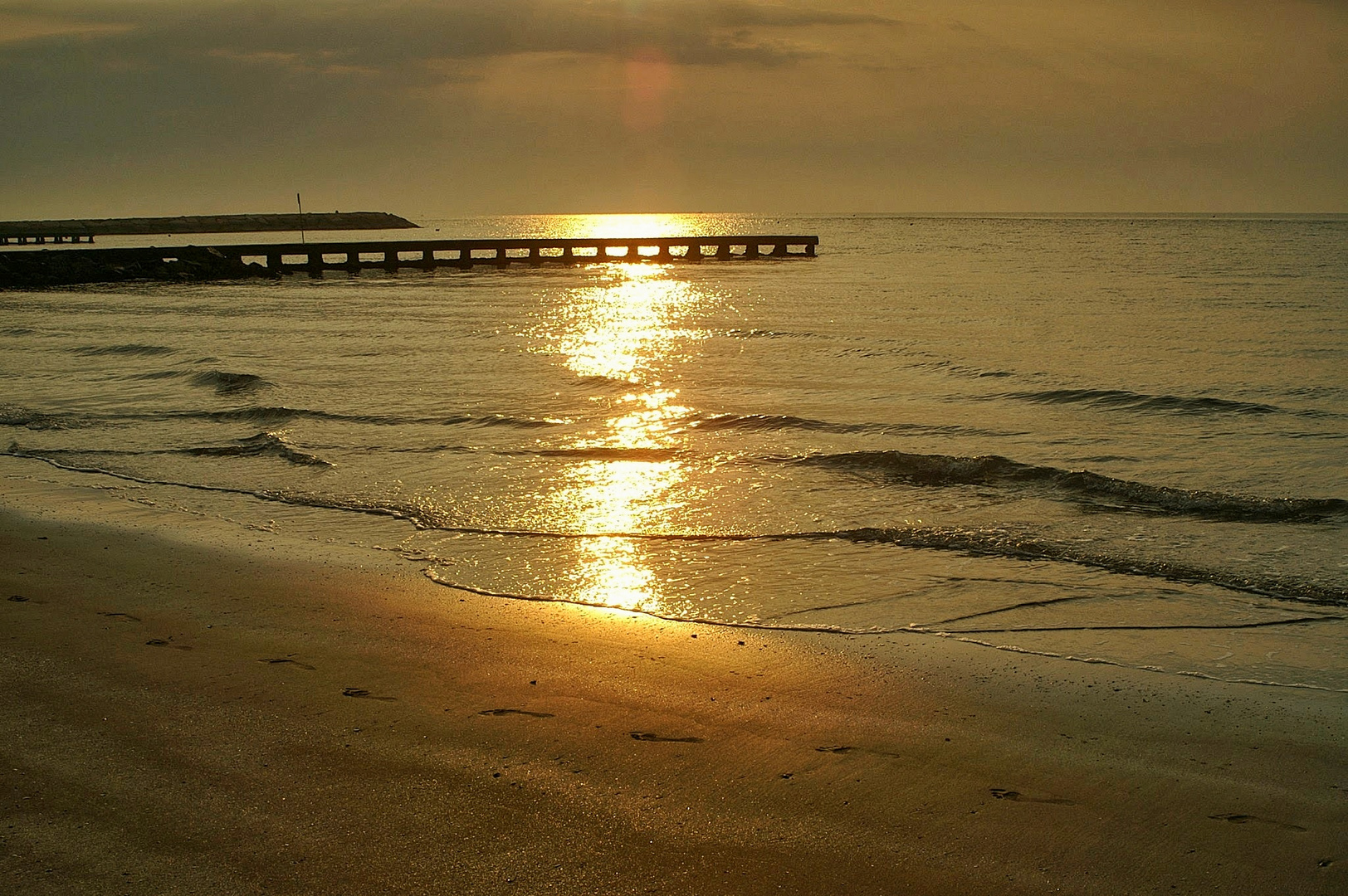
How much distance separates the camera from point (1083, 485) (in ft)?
32.1

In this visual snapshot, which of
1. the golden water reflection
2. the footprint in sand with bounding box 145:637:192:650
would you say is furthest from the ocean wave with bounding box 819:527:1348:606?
the footprint in sand with bounding box 145:637:192:650

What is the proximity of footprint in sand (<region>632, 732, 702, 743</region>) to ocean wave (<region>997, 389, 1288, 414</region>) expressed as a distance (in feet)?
38.4

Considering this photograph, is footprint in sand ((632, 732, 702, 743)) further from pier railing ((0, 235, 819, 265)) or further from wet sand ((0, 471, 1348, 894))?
pier railing ((0, 235, 819, 265))

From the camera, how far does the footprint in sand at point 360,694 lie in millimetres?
4766

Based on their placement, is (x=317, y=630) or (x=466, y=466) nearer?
(x=317, y=630)

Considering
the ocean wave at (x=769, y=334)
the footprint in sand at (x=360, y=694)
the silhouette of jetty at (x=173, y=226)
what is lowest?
the footprint in sand at (x=360, y=694)

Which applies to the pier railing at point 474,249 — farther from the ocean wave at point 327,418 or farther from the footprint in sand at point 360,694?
the footprint in sand at point 360,694

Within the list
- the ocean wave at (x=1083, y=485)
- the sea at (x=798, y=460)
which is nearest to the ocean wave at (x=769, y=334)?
the sea at (x=798, y=460)

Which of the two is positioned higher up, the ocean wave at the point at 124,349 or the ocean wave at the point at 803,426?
the ocean wave at the point at 124,349

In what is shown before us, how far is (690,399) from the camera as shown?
1534cm

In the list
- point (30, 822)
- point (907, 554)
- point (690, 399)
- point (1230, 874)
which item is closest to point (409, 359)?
point (690, 399)

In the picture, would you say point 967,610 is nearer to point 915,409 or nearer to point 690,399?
point 915,409

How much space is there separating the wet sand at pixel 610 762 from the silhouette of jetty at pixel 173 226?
124m

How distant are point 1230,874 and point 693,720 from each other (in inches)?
81.5
